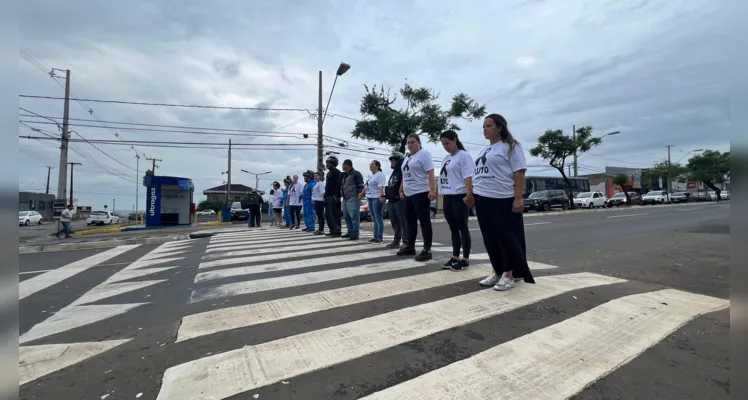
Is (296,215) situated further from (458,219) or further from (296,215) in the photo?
(458,219)

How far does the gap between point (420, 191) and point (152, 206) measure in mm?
16208

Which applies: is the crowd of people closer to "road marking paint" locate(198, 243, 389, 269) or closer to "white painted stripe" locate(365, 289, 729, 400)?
"road marking paint" locate(198, 243, 389, 269)

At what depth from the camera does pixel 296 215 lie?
444 inches

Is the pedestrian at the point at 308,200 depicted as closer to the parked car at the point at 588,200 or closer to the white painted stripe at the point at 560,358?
the white painted stripe at the point at 560,358

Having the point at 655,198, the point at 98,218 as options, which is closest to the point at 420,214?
the point at 98,218

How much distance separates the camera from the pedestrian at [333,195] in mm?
8055

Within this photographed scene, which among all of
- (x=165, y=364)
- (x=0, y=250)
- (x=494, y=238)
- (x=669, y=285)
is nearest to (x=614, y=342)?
(x=494, y=238)

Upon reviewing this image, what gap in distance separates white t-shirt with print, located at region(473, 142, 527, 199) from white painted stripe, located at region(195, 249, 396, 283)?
2167 millimetres

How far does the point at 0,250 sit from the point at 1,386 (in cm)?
33

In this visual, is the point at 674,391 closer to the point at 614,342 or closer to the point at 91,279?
the point at 614,342

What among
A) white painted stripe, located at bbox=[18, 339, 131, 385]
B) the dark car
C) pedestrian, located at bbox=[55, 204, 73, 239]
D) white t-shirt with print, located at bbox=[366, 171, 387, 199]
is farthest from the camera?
the dark car

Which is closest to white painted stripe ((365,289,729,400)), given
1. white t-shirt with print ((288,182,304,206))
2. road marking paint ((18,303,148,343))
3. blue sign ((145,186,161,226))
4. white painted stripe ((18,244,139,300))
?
road marking paint ((18,303,148,343))

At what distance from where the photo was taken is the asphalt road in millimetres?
1856

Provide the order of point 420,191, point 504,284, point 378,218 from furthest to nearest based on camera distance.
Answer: point 378,218
point 420,191
point 504,284
